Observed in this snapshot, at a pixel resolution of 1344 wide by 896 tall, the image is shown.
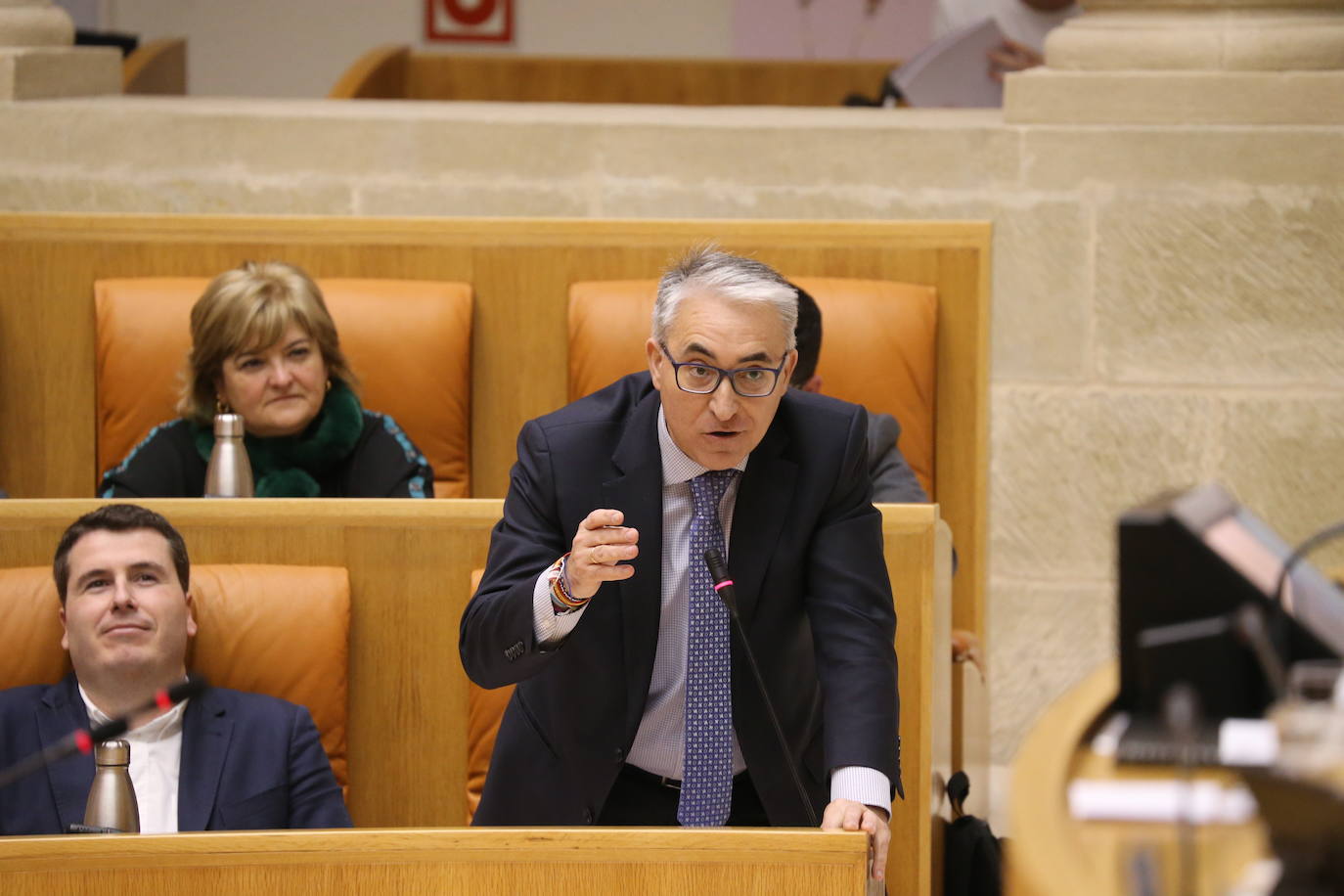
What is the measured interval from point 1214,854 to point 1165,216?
104 inches

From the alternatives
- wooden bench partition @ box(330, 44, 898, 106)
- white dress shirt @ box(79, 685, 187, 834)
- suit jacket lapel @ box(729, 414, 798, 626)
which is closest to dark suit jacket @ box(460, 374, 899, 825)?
suit jacket lapel @ box(729, 414, 798, 626)

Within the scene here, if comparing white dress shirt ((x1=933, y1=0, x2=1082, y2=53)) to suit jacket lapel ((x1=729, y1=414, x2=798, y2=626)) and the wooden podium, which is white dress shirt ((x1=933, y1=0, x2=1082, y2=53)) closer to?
suit jacket lapel ((x1=729, y1=414, x2=798, y2=626))

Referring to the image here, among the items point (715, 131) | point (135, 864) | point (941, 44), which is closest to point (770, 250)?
point (715, 131)

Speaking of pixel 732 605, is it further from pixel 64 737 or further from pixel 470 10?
pixel 470 10

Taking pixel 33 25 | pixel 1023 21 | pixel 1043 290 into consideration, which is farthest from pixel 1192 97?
pixel 33 25

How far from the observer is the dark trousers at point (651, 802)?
2.05 meters

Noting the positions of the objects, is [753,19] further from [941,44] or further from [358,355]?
[358,355]

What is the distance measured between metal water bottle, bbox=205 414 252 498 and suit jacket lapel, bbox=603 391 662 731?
97 cm

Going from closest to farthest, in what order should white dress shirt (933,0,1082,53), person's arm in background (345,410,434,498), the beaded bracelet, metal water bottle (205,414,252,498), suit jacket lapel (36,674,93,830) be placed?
the beaded bracelet → suit jacket lapel (36,674,93,830) → metal water bottle (205,414,252,498) → person's arm in background (345,410,434,498) → white dress shirt (933,0,1082,53)

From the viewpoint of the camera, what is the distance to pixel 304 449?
9.58 ft

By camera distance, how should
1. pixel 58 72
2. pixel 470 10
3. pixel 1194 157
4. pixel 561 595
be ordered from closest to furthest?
pixel 561 595
pixel 1194 157
pixel 58 72
pixel 470 10

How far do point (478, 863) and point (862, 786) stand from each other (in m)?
0.43

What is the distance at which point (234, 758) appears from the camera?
91.1 inches

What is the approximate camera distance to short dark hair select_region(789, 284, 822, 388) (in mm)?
2764
